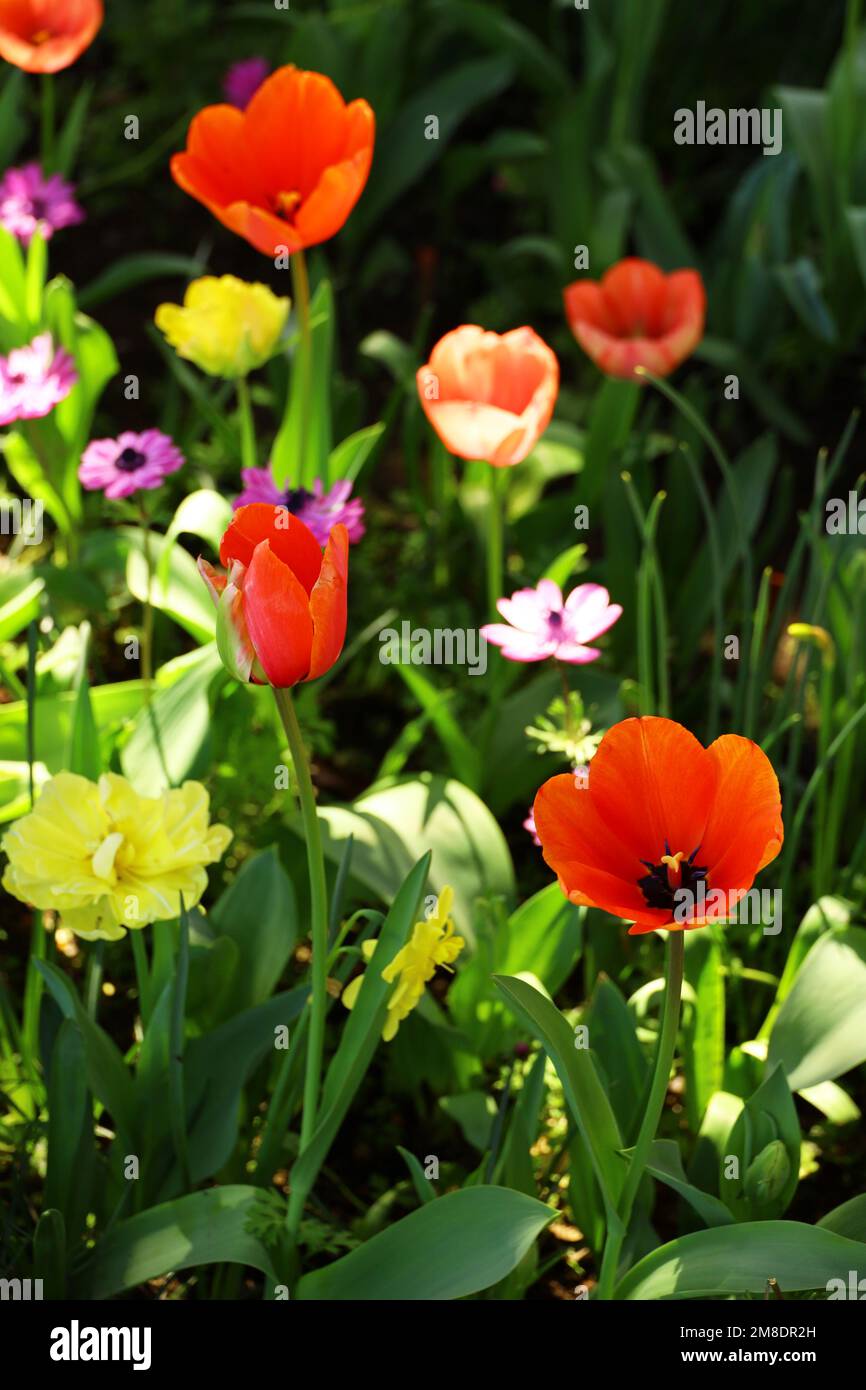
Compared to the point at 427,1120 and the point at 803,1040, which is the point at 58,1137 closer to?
the point at 427,1120

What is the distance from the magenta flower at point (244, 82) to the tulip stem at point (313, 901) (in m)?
2.00

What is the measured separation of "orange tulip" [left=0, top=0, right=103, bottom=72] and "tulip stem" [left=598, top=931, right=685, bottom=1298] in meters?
1.44

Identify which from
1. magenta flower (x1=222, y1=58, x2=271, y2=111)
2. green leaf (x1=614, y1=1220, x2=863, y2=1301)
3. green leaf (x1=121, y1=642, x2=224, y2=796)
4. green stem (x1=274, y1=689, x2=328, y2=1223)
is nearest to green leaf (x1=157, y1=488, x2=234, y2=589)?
green leaf (x1=121, y1=642, x2=224, y2=796)

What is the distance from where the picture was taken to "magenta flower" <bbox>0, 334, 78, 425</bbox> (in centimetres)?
173

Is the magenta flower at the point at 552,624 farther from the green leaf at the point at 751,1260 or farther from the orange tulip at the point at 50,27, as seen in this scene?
the orange tulip at the point at 50,27

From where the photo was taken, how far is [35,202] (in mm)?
2408

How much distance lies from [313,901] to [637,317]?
120 cm

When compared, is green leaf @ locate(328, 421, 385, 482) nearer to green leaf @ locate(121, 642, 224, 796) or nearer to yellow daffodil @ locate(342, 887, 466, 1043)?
green leaf @ locate(121, 642, 224, 796)

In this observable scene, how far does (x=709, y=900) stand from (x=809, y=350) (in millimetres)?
2025

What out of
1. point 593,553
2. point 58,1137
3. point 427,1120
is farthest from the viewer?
point 593,553

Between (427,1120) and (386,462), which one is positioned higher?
(386,462)

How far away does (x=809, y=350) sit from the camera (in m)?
2.80

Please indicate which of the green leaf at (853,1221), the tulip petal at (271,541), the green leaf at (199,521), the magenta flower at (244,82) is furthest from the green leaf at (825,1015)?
the magenta flower at (244,82)
